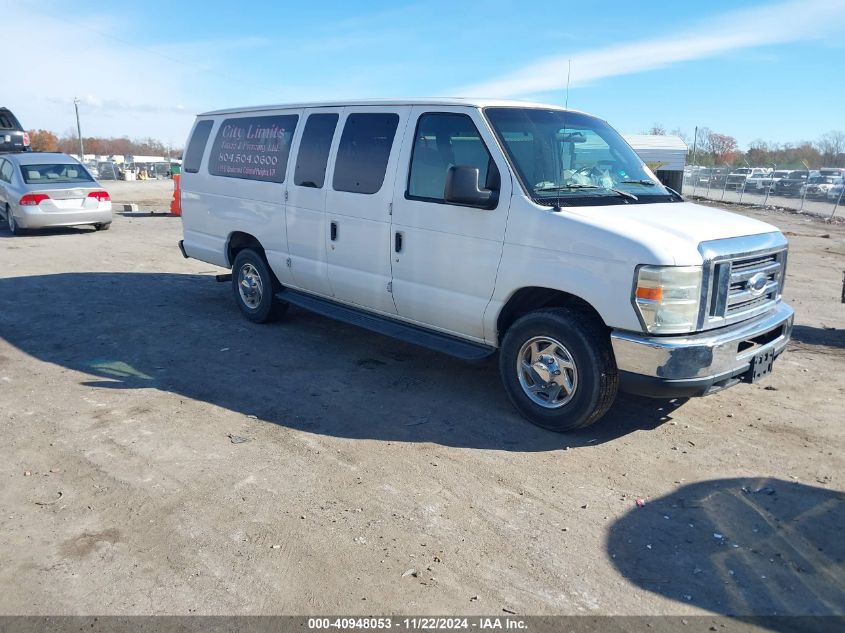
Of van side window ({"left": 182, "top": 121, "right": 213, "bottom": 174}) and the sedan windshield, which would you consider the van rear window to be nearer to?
van side window ({"left": 182, "top": 121, "right": 213, "bottom": 174})

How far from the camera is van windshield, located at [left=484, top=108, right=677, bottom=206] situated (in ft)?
16.3

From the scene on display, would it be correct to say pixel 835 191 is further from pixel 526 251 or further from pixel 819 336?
pixel 526 251

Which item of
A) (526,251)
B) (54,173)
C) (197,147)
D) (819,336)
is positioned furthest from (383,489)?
(54,173)

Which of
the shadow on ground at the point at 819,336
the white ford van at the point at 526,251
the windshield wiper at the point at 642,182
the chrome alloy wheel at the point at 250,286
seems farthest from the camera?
the chrome alloy wheel at the point at 250,286

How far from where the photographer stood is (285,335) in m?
7.30

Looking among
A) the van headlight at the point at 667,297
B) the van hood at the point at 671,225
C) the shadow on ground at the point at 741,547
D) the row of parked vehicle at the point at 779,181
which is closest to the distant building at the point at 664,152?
the row of parked vehicle at the point at 779,181

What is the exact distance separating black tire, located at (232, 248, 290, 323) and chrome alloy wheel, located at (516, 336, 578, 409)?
3473 millimetres

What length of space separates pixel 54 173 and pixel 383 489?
44.6 ft

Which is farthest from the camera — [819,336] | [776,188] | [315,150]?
[776,188]

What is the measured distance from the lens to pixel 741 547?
3.50 meters

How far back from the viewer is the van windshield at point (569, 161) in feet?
16.3

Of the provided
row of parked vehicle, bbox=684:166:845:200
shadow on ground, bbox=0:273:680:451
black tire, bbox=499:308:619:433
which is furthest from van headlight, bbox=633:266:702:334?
row of parked vehicle, bbox=684:166:845:200

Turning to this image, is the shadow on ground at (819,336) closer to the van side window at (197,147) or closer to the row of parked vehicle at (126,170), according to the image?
the van side window at (197,147)

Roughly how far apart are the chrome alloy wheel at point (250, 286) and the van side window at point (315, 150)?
A: 142 centimetres
